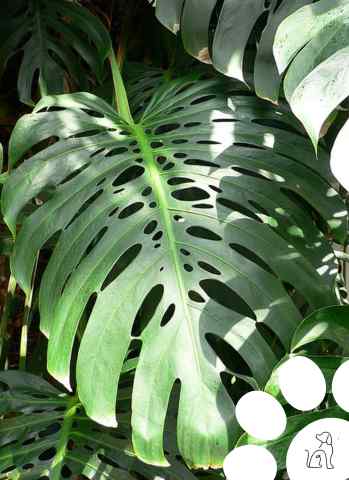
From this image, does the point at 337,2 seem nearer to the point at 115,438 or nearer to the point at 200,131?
the point at 200,131

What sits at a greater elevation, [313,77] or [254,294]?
[313,77]

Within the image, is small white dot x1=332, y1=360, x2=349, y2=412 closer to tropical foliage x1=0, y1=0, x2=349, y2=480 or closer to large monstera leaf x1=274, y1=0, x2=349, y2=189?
tropical foliage x1=0, y1=0, x2=349, y2=480

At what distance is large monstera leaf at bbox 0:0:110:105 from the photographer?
133 centimetres

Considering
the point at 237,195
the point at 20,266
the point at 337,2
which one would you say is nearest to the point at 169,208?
Answer: the point at 237,195

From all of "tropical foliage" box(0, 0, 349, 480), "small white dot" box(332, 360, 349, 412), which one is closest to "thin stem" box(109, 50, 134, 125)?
"tropical foliage" box(0, 0, 349, 480)

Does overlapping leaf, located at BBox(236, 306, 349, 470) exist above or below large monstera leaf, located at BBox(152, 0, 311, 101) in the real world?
below

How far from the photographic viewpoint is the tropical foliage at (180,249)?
767mm

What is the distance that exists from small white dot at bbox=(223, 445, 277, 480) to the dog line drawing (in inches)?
1.6

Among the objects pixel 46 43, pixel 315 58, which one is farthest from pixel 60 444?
pixel 46 43

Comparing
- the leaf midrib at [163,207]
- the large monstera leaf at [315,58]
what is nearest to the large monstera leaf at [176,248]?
the leaf midrib at [163,207]

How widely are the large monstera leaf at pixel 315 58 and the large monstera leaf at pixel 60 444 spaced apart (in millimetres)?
531

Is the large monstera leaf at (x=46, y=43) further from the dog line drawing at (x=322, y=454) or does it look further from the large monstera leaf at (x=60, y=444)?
the dog line drawing at (x=322, y=454)

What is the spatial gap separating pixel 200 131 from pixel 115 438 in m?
0.45

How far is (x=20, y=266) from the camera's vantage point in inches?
36.9
